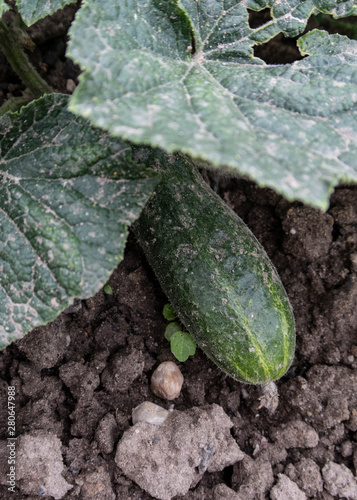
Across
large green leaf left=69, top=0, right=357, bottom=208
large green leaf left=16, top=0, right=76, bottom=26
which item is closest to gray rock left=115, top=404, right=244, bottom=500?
large green leaf left=69, top=0, right=357, bottom=208

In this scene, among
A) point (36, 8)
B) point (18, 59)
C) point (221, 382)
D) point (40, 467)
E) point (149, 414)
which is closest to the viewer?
point (36, 8)

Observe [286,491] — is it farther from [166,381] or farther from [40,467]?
[40,467]

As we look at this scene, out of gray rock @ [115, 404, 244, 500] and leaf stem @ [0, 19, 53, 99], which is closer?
gray rock @ [115, 404, 244, 500]

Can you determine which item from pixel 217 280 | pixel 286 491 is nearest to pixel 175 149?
pixel 217 280

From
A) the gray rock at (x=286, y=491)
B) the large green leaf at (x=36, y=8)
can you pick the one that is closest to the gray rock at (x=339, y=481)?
the gray rock at (x=286, y=491)

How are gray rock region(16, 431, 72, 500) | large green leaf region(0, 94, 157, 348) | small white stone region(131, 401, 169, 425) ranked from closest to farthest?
large green leaf region(0, 94, 157, 348) < gray rock region(16, 431, 72, 500) < small white stone region(131, 401, 169, 425)

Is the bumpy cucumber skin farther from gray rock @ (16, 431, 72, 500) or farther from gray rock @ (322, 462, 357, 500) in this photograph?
gray rock @ (16, 431, 72, 500)
